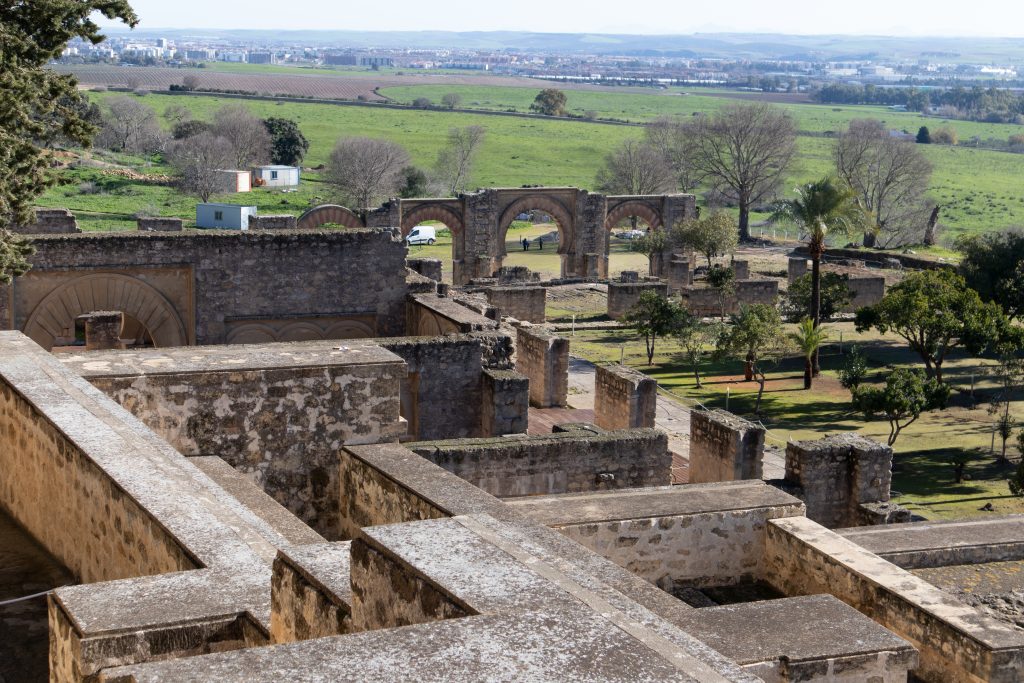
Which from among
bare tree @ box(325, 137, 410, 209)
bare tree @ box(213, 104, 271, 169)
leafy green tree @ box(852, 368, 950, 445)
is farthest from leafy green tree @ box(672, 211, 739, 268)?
bare tree @ box(213, 104, 271, 169)

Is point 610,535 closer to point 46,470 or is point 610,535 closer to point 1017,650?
point 1017,650

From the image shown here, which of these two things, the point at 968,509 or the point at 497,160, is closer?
the point at 968,509

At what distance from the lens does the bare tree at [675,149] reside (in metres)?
72.4

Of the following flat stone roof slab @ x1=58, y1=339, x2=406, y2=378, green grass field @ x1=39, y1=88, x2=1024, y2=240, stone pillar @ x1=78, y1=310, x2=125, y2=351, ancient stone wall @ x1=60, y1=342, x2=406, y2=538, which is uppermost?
flat stone roof slab @ x1=58, y1=339, x2=406, y2=378

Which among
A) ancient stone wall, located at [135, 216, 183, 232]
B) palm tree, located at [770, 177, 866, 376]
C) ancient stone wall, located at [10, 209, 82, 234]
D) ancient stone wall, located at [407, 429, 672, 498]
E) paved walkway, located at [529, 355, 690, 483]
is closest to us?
ancient stone wall, located at [407, 429, 672, 498]

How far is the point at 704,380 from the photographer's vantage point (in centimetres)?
2975

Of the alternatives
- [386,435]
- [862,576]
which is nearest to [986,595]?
[862,576]

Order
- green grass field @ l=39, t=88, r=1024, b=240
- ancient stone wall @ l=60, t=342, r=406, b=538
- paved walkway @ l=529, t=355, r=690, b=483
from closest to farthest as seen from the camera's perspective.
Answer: ancient stone wall @ l=60, t=342, r=406, b=538 < paved walkway @ l=529, t=355, r=690, b=483 < green grass field @ l=39, t=88, r=1024, b=240

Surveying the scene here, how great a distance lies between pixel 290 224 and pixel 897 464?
12614mm

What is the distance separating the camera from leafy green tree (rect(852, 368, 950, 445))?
23609 mm

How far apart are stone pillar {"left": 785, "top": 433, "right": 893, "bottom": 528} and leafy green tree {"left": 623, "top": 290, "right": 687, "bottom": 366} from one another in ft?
53.8

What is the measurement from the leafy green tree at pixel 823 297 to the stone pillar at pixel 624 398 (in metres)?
14.3

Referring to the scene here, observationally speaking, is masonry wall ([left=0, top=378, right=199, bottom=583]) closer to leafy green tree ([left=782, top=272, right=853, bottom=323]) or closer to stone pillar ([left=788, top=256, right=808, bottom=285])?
leafy green tree ([left=782, top=272, right=853, bottom=323])

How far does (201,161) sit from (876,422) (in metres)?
43.5
